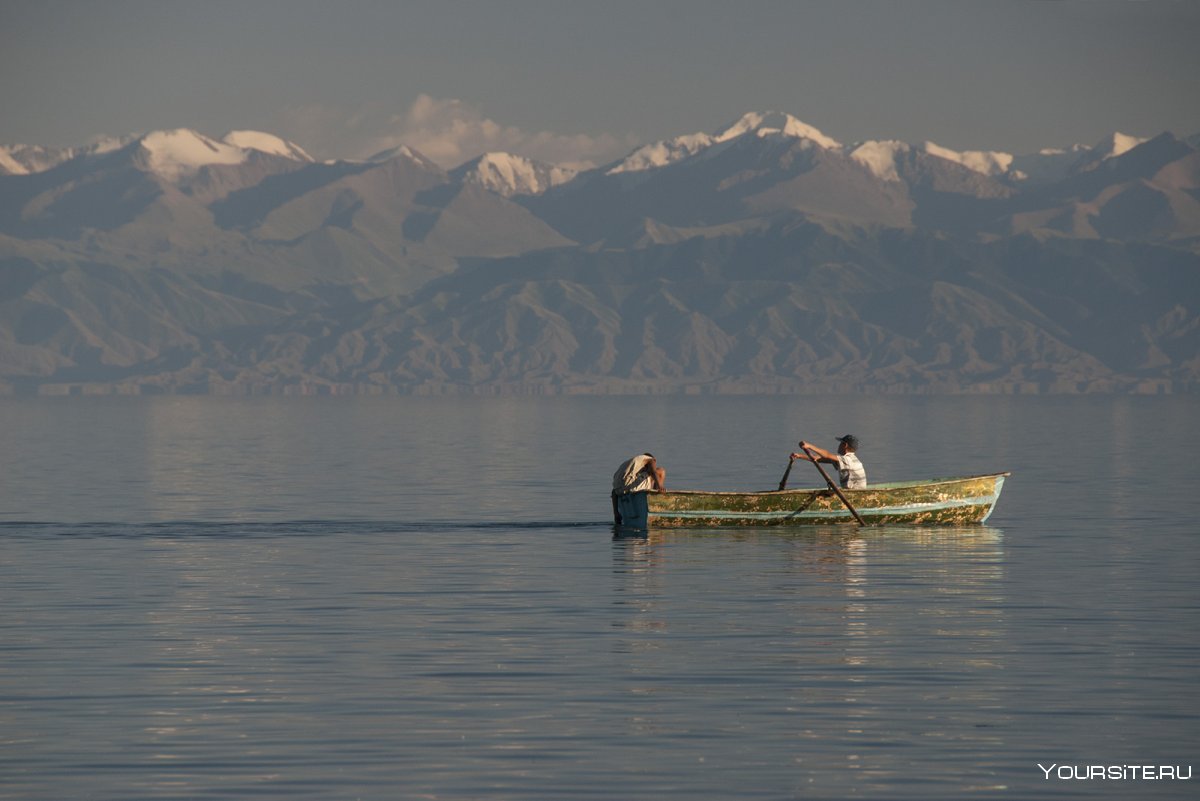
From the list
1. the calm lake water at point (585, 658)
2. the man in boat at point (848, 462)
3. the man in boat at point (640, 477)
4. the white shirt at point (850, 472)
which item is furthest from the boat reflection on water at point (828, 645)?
the white shirt at point (850, 472)

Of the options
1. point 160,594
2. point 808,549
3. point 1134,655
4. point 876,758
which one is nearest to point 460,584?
point 160,594

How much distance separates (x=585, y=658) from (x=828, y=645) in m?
3.93

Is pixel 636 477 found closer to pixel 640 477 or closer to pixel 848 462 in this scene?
pixel 640 477

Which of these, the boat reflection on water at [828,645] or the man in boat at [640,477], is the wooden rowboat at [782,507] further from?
the boat reflection on water at [828,645]

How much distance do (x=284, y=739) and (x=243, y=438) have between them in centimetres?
13972

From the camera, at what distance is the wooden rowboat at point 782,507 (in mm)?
50938

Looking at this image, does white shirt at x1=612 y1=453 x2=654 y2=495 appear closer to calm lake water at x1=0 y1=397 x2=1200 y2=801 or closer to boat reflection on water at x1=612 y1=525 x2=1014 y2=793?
calm lake water at x1=0 y1=397 x2=1200 y2=801

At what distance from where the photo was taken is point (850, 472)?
5206 cm

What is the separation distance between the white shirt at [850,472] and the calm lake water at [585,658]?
1.67m

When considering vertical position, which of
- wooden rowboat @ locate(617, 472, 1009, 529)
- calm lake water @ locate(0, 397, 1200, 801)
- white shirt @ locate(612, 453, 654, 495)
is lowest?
calm lake water @ locate(0, 397, 1200, 801)

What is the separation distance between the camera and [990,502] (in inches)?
2203

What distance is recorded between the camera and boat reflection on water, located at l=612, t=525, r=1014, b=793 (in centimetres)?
2423

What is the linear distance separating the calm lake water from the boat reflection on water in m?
0.09

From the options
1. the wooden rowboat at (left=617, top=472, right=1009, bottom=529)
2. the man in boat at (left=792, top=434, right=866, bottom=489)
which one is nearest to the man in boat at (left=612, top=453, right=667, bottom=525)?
the wooden rowboat at (left=617, top=472, right=1009, bottom=529)
